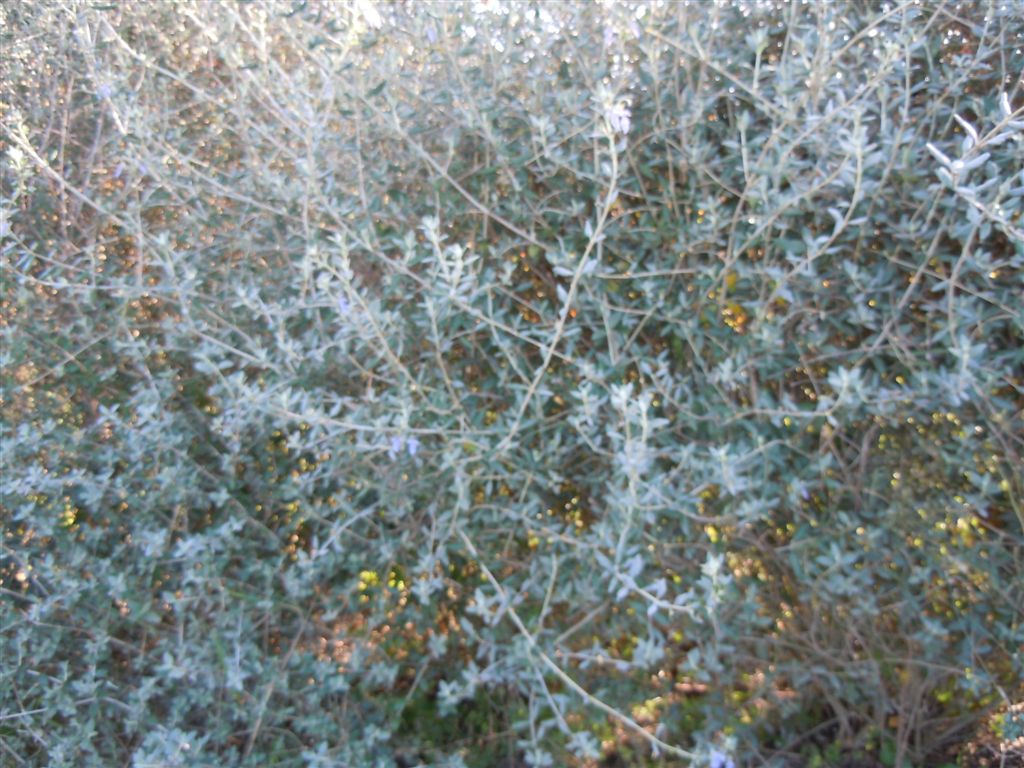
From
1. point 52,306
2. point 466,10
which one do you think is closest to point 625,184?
point 466,10

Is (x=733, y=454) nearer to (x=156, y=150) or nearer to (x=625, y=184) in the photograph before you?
(x=625, y=184)

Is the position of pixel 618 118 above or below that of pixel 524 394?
above

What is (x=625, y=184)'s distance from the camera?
248 cm

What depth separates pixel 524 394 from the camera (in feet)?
8.30

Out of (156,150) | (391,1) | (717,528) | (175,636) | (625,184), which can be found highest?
(391,1)

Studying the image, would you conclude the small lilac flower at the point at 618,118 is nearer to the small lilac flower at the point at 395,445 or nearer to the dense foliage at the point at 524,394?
the dense foliage at the point at 524,394

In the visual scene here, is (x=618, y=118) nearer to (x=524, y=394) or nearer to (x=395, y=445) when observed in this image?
(x=524, y=394)

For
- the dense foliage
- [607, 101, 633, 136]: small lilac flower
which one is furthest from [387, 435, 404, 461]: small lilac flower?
[607, 101, 633, 136]: small lilac flower

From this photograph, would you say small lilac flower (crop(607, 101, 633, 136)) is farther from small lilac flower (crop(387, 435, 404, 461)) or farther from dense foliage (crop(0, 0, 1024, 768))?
small lilac flower (crop(387, 435, 404, 461))

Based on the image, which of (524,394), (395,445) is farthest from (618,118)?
(395,445)

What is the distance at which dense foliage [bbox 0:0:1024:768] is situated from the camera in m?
2.34

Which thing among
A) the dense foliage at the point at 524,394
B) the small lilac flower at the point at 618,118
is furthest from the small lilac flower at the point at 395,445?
the small lilac flower at the point at 618,118

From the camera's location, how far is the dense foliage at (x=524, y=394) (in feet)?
7.67

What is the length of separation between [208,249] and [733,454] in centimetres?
159
